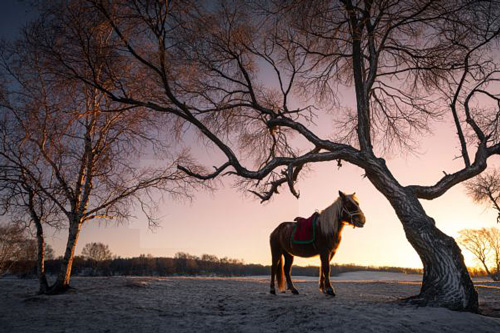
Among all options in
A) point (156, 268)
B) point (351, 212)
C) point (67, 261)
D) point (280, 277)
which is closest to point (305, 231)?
point (351, 212)

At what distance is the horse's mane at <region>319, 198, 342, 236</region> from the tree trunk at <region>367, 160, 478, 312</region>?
4.31ft

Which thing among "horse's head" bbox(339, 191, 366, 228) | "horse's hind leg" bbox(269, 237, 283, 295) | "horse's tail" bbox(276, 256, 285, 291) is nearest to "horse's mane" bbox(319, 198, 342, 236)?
"horse's head" bbox(339, 191, 366, 228)

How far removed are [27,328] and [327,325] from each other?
15.4 feet

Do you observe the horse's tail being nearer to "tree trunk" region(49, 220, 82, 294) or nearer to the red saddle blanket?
the red saddle blanket

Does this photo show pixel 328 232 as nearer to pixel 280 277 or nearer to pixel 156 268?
pixel 280 277

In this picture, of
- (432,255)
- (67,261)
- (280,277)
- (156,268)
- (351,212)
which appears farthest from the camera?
(156,268)

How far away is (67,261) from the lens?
9.16 meters

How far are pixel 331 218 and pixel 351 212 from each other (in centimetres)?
56

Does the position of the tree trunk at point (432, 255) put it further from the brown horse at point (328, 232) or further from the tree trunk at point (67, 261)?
the tree trunk at point (67, 261)

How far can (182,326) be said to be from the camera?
4.49 m

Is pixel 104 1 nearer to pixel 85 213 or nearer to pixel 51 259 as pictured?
pixel 85 213

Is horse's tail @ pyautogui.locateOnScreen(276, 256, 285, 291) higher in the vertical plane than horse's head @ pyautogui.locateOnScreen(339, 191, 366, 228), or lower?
lower

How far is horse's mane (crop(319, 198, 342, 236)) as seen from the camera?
6.71m

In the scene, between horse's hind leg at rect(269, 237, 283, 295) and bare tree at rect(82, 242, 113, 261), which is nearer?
horse's hind leg at rect(269, 237, 283, 295)
